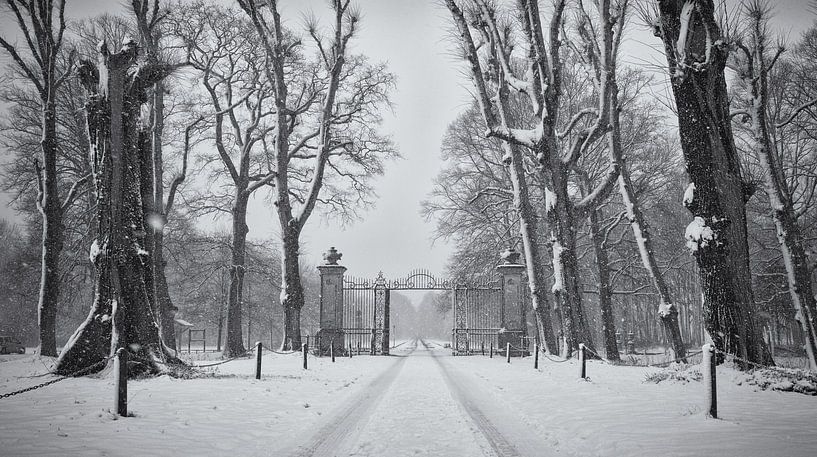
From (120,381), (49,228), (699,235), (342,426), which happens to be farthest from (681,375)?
(49,228)

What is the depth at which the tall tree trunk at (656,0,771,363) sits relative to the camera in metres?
6.93

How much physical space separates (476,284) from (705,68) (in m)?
14.7

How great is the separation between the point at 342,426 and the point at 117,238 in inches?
230

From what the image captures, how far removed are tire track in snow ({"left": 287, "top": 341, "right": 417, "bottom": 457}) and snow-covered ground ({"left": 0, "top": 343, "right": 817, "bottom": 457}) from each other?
2 cm

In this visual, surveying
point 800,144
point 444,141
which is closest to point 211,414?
point 444,141

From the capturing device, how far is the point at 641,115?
18.4 meters

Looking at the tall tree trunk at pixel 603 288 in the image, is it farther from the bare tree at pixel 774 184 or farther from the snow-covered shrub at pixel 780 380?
the snow-covered shrub at pixel 780 380

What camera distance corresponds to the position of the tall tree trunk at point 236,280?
17.3m

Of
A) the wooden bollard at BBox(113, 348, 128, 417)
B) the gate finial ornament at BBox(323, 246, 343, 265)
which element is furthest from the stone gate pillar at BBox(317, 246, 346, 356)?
the wooden bollard at BBox(113, 348, 128, 417)

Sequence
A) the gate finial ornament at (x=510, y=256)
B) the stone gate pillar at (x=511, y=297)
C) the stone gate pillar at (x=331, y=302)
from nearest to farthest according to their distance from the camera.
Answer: the stone gate pillar at (x=331, y=302)
the stone gate pillar at (x=511, y=297)
the gate finial ornament at (x=510, y=256)

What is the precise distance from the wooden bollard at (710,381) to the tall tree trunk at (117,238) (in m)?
8.66

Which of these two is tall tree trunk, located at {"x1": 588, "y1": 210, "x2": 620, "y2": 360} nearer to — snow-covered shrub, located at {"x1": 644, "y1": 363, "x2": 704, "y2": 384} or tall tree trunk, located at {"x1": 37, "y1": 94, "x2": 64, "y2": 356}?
snow-covered shrub, located at {"x1": 644, "y1": 363, "x2": 704, "y2": 384}

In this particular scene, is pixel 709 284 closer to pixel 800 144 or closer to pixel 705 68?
pixel 705 68

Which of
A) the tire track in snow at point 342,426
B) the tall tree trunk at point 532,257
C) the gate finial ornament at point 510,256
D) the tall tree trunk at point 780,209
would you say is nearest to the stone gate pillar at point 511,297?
the gate finial ornament at point 510,256
